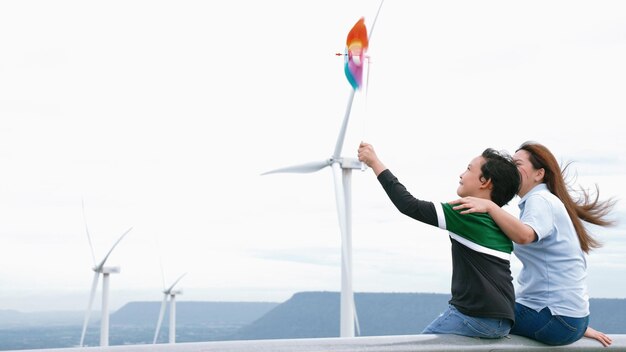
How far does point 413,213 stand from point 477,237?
31 cm

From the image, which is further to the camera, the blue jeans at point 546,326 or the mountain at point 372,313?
the mountain at point 372,313

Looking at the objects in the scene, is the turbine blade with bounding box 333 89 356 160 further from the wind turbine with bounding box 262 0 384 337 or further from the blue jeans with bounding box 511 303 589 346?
the blue jeans with bounding box 511 303 589 346

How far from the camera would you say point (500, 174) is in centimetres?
421

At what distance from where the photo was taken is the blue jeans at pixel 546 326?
4309 millimetres

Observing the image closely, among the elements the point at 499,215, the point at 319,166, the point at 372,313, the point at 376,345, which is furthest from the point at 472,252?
the point at 372,313

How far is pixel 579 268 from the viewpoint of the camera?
452 cm

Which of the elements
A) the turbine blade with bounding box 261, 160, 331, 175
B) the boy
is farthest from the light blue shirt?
the turbine blade with bounding box 261, 160, 331, 175

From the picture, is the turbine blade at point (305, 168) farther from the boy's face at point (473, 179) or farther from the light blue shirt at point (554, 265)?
the boy's face at point (473, 179)

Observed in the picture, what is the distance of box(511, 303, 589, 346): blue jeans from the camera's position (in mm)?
4309

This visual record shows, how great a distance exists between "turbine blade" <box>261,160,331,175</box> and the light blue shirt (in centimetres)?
1204

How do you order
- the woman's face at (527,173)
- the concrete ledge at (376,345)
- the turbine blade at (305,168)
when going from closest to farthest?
the concrete ledge at (376,345) → the woman's face at (527,173) → the turbine blade at (305,168)

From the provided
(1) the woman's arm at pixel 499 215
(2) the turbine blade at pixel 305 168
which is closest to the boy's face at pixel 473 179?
(1) the woman's arm at pixel 499 215

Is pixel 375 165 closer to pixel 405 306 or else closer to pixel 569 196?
pixel 569 196

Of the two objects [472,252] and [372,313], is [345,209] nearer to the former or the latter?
[472,252]
